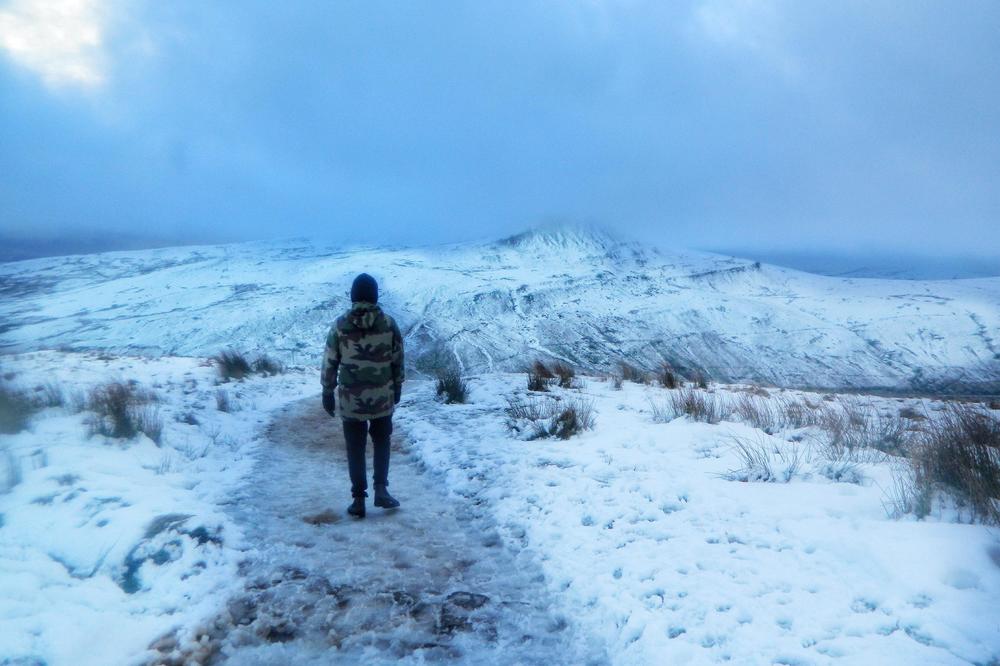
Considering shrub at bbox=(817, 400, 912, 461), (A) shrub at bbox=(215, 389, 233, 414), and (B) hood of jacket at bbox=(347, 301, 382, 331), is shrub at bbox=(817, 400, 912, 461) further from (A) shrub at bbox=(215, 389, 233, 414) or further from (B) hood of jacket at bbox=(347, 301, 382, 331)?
(A) shrub at bbox=(215, 389, 233, 414)

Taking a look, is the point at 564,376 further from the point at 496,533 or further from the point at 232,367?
the point at 232,367

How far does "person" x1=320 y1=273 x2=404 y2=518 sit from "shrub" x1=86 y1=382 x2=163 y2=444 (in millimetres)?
3225

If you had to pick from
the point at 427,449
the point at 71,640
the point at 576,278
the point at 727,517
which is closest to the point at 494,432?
the point at 427,449

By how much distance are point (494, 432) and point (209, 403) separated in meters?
5.78

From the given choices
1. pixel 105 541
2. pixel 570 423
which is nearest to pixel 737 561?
pixel 570 423

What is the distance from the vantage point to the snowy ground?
10.1 feet

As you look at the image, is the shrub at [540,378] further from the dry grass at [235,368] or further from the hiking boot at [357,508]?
the dry grass at [235,368]

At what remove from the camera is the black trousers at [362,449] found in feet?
18.2

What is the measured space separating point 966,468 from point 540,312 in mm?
59391

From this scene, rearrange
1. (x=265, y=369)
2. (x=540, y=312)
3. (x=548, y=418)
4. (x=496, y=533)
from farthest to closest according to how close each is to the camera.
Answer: (x=540, y=312) < (x=265, y=369) < (x=548, y=418) < (x=496, y=533)

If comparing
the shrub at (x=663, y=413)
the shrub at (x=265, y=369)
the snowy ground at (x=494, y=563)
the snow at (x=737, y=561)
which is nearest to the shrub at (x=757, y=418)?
the snowy ground at (x=494, y=563)

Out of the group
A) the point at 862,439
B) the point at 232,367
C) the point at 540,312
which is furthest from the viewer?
the point at 540,312

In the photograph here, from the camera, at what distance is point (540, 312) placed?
2502 inches

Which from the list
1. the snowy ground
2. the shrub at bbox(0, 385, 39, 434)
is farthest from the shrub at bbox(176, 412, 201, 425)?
the snowy ground
